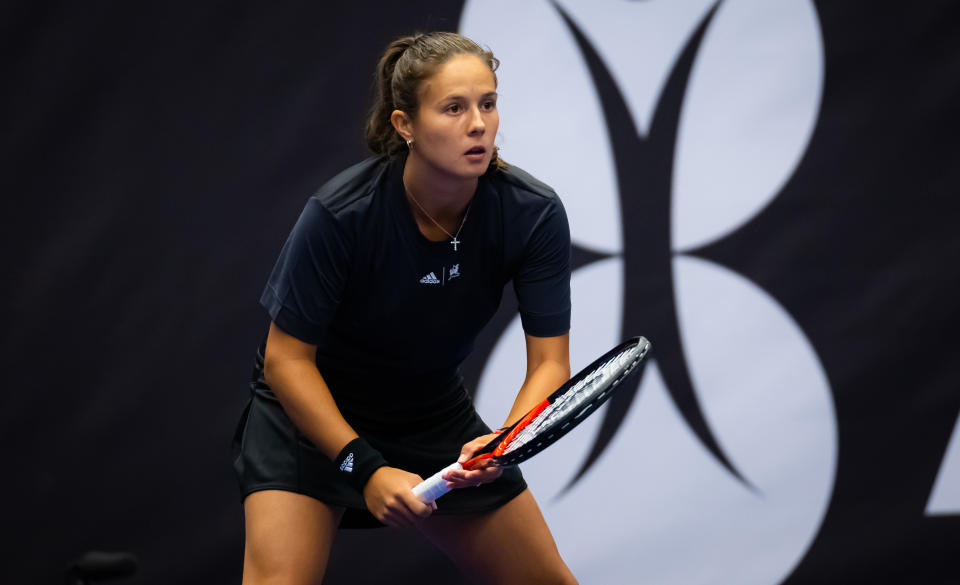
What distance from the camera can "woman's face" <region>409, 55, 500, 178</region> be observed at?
7.01 ft

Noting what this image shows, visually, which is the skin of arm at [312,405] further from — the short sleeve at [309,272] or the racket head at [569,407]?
the racket head at [569,407]

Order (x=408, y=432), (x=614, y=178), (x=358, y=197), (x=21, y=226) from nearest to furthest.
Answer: (x=358, y=197)
(x=408, y=432)
(x=21, y=226)
(x=614, y=178)

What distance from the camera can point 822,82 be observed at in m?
3.55

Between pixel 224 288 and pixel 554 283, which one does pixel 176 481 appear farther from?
pixel 554 283

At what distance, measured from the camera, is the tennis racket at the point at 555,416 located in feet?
6.30

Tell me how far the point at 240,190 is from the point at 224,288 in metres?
0.31

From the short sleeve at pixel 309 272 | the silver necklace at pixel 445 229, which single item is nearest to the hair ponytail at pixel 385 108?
the silver necklace at pixel 445 229

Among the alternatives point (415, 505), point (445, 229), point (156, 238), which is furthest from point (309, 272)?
point (156, 238)

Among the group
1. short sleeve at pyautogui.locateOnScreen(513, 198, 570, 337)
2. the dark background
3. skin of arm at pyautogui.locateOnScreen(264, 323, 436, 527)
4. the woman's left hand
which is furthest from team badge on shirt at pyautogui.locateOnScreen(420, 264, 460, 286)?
the dark background

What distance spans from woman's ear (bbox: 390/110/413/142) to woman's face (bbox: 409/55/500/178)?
0.07 m

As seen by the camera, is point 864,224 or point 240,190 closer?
point 240,190

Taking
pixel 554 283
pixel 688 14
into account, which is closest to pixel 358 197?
pixel 554 283

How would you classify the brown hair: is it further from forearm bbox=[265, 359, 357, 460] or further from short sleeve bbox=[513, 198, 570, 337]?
forearm bbox=[265, 359, 357, 460]

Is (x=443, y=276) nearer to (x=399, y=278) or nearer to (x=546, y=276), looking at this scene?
(x=399, y=278)
